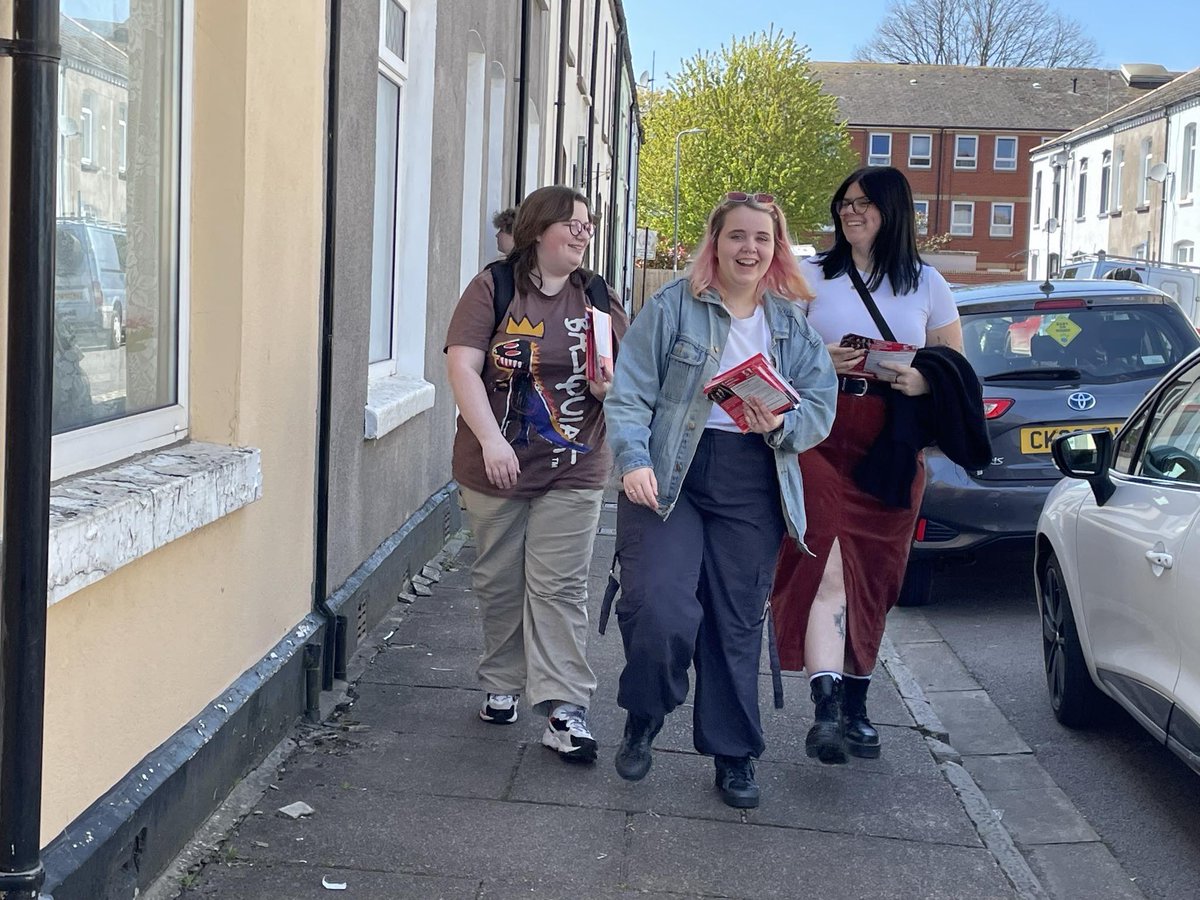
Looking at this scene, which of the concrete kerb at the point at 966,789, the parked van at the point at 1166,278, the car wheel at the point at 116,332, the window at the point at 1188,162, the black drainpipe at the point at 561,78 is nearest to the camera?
the car wheel at the point at 116,332

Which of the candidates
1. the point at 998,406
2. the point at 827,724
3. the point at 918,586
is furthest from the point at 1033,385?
the point at 827,724

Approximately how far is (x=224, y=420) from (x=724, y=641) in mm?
1604

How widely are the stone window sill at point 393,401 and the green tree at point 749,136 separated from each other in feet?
161

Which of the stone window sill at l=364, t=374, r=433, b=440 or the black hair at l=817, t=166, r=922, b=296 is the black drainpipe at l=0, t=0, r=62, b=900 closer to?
the black hair at l=817, t=166, r=922, b=296

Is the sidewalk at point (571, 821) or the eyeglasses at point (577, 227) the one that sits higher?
the eyeglasses at point (577, 227)

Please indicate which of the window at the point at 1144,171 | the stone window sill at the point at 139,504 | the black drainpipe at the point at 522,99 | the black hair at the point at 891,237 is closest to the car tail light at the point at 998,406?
the black hair at the point at 891,237

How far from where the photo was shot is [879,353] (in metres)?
4.66

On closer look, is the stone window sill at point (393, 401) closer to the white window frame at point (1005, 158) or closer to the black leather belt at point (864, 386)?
the black leather belt at point (864, 386)

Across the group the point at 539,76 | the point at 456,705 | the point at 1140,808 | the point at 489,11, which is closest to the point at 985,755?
the point at 1140,808

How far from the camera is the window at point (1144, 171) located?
43531mm

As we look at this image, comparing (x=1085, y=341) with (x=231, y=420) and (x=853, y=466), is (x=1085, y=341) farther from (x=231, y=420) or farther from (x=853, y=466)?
(x=231, y=420)

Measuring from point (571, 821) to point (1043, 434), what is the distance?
14.0 ft

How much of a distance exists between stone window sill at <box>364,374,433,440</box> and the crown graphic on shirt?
1580 mm

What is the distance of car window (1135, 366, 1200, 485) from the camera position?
4.64 metres
